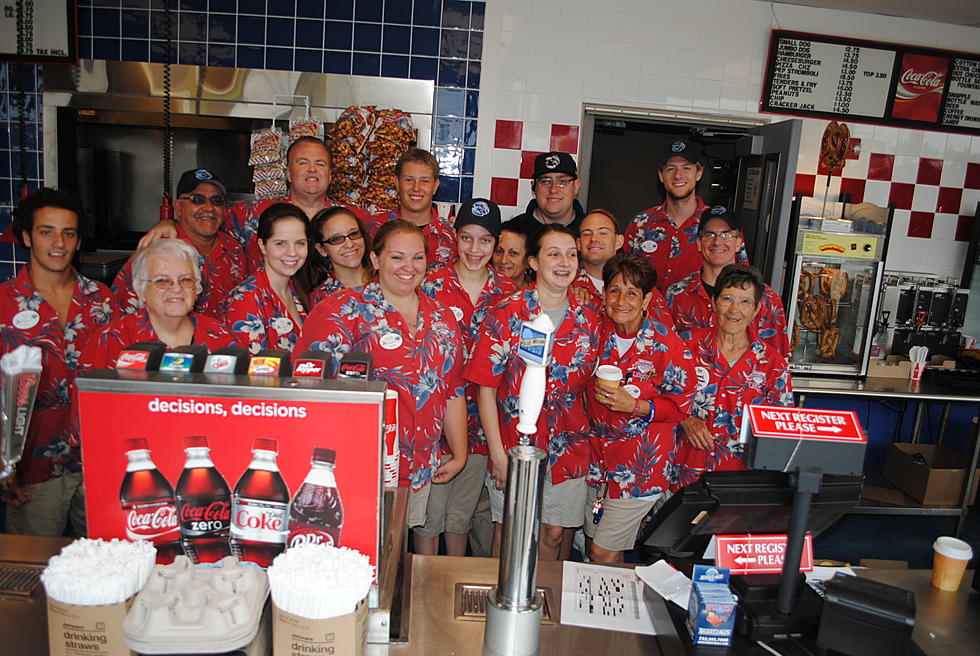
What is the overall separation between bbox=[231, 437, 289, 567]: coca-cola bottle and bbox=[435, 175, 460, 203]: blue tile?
360 cm

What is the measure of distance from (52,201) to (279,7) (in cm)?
235

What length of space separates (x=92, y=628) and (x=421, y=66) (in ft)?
13.4

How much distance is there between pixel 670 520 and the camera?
4.78 ft

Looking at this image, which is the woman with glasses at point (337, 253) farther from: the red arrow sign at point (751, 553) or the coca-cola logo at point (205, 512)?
the red arrow sign at point (751, 553)

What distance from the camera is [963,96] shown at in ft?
16.4

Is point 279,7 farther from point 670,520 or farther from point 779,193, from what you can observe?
point 670,520

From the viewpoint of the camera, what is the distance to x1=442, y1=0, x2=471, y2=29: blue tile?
14.9ft

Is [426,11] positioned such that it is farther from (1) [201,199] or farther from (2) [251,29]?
(1) [201,199]

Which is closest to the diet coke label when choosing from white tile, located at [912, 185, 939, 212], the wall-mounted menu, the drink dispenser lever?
the drink dispenser lever

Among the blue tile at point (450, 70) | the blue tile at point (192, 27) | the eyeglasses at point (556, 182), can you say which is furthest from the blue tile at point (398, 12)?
the eyeglasses at point (556, 182)

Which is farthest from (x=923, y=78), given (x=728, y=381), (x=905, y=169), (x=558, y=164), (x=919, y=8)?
(x=728, y=381)

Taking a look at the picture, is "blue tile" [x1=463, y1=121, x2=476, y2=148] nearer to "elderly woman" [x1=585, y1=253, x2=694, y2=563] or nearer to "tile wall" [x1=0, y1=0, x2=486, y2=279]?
"tile wall" [x1=0, y1=0, x2=486, y2=279]

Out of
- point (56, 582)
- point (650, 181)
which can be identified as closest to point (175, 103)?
point (56, 582)

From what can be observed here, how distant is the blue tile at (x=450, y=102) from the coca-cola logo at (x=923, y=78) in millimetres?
3062
